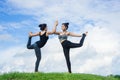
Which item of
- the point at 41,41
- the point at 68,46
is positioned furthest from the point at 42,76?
the point at 68,46

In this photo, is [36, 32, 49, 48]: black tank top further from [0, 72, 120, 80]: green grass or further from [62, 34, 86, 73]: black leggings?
[0, 72, 120, 80]: green grass

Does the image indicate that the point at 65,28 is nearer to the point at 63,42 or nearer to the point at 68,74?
the point at 63,42

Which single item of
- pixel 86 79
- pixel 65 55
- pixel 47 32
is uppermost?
pixel 47 32

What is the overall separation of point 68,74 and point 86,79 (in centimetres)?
107

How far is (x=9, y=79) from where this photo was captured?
21672mm

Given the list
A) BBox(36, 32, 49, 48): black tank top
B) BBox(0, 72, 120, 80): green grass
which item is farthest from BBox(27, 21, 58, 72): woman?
BBox(0, 72, 120, 80): green grass

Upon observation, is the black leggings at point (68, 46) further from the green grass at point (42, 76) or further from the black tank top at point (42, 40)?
the black tank top at point (42, 40)

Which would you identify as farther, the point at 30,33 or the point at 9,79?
the point at 30,33

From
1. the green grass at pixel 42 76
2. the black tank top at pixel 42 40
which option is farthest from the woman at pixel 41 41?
the green grass at pixel 42 76

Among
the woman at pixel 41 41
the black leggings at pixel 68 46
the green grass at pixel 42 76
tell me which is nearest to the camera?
the green grass at pixel 42 76

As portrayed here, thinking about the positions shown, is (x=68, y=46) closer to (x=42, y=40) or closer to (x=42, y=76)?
(x=42, y=40)

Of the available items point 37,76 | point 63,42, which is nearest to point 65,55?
point 63,42

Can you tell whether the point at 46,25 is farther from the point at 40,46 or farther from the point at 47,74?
the point at 47,74

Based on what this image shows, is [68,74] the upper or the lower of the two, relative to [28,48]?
lower
